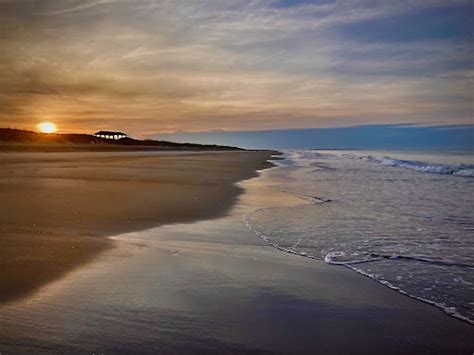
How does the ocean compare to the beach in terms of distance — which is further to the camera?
the ocean

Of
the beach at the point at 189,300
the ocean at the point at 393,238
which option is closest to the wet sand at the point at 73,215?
the beach at the point at 189,300

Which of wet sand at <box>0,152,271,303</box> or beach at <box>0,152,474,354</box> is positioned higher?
wet sand at <box>0,152,271,303</box>

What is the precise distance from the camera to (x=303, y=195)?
496 inches

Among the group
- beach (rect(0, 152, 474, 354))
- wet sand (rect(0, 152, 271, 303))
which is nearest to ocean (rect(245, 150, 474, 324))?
beach (rect(0, 152, 474, 354))

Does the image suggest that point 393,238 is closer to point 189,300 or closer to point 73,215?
point 189,300

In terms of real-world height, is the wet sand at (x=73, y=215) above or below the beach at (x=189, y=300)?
above

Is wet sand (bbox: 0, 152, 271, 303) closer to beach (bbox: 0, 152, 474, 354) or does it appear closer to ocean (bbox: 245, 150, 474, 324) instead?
beach (bbox: 0, 152, 474, 354)

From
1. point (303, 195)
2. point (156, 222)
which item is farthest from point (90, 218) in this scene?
point (303, 195)

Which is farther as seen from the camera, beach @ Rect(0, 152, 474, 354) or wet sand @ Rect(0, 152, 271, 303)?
wet sand @ Rect(0, 152, 271, 303)

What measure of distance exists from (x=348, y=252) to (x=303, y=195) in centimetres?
681

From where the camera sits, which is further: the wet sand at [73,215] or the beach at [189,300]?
the wet sand at [73,215]

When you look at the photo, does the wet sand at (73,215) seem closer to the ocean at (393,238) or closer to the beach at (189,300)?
the beach at (189,300)

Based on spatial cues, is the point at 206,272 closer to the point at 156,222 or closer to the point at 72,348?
the point at 72,348

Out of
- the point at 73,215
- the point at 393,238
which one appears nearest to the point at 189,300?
the point at 393,238
